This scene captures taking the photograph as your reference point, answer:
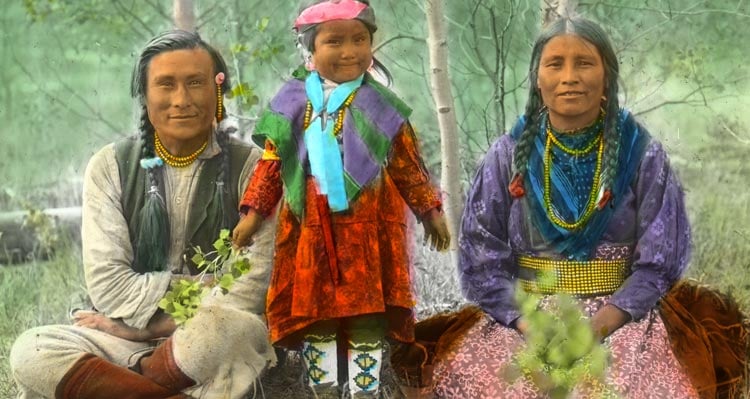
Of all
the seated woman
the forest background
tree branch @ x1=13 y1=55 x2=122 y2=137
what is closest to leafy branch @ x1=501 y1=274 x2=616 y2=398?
the seated woman

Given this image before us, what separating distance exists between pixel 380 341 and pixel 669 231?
104cm

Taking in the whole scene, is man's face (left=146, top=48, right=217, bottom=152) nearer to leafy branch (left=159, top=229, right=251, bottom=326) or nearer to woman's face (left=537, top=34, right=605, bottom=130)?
leafy branch (left=159, top=229, right=251, bottom=326)

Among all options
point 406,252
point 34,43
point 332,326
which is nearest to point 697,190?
point 406,252

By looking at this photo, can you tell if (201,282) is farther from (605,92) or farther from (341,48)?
(605,92)

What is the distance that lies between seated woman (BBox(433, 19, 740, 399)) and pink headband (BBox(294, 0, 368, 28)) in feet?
2.09

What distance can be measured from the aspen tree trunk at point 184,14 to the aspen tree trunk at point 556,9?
1.26m

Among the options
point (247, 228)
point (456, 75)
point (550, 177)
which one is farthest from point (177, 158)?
point (550, 177)

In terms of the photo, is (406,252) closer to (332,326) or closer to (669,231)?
(332,326)

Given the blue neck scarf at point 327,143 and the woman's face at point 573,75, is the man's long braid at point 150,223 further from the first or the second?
the woman's face at point 573,75

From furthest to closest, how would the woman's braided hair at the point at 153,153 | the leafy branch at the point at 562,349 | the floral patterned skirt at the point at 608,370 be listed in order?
the woman's braided hair at the point at 153,153 → the floral patterned skirt at the point at 608,370 → the leafy branch at the point at 562,349

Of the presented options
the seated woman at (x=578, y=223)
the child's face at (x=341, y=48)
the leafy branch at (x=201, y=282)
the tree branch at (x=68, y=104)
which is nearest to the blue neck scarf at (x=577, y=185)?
the seated woman at (x=578, y=223)

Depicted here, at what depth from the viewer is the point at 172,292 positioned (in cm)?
452

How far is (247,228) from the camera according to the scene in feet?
14.5

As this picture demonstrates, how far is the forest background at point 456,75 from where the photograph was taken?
15.4 ft
